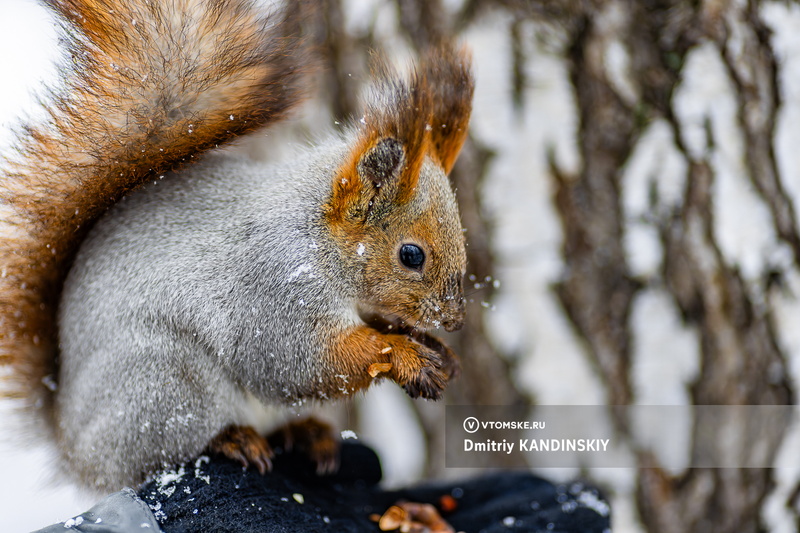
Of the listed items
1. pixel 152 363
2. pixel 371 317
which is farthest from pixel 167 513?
pixel 371 317

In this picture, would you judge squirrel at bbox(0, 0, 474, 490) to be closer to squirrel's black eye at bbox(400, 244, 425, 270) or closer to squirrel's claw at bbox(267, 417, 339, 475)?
squirrel's black eye at bbox(400, 244, 425, 270)

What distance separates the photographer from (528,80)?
1431mm

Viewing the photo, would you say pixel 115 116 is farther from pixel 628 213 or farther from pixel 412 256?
pixel 628 213

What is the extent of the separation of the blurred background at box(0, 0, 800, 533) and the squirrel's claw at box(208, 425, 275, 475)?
62 cm

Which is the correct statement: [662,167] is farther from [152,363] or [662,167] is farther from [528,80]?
[152,363]

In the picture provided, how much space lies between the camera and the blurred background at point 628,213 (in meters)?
1.39

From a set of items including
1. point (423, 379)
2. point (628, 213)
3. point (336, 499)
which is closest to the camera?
point (423, 379)

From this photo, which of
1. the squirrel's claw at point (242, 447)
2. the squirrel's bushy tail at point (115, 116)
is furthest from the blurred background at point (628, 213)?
the squirrel's claw at point (242, 447)

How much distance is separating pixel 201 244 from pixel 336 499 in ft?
1.85

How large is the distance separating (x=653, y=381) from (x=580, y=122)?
65 cm

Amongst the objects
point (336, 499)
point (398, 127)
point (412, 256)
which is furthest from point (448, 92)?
point (336, 499)

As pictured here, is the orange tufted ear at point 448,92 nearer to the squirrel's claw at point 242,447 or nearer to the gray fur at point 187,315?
the gray fur at point 187,315

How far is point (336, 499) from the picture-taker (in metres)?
1.19

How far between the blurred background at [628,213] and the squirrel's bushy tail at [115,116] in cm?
41
